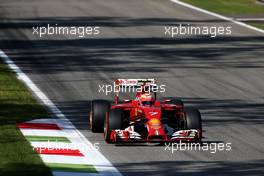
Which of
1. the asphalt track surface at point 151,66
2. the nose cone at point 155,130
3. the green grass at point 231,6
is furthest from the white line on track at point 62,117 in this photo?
the green grass at point 231,6

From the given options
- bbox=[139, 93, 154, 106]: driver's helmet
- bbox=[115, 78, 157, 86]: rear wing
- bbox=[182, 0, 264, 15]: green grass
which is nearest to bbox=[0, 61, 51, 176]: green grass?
bbox=[115, 78, 157, 86]: rear wing

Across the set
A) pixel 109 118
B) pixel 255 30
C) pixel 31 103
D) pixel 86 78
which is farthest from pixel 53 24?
pixel 109 118

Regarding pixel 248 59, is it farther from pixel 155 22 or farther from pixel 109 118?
pixel 109 118

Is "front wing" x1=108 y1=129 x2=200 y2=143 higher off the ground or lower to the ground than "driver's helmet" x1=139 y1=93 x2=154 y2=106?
lower

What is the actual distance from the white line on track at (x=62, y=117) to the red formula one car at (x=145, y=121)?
0.53 metres

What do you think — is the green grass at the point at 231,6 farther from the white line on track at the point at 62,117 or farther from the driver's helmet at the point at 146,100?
the driver's helmet at the point at 146,100

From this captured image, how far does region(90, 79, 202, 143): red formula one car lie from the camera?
2000 cm

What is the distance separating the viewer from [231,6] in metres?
49.1

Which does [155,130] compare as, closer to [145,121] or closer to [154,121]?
[154,121]

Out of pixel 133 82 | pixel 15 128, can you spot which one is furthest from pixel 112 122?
pixel 15 128

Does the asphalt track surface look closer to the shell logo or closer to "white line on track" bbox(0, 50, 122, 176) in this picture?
"white line on track" bbox(0, 50, 122, 176)

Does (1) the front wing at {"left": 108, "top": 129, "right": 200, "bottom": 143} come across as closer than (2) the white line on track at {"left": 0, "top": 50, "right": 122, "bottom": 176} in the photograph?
No

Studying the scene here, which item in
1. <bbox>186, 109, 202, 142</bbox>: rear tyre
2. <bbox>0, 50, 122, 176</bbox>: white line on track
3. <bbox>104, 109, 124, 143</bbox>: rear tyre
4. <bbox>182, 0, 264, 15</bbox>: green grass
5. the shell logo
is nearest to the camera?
<bbox>0, 50, 122, 176</bbox>: white line on track

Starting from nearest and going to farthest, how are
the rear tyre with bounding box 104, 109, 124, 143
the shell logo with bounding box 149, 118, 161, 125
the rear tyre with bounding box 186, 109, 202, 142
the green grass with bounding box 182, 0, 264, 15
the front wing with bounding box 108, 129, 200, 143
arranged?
the front wing with bounding box 108, 129, 200, 143 < the rear tyre with bounding box 104, 109, 124, 143 < the shell logo with bounding box 149, 118, 161, 125 < the rear tyre with bounding box 186, 109, 202, 142 < the green grass with bounding box 182, 0, 264, 15
